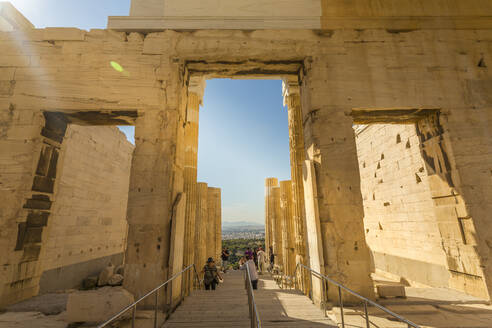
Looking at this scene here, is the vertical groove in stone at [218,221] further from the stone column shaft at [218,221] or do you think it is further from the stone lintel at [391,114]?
the stone lintel at [391,114]

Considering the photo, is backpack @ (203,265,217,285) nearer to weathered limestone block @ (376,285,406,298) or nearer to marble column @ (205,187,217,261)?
weathered limestone block @ (376,285,406,298)

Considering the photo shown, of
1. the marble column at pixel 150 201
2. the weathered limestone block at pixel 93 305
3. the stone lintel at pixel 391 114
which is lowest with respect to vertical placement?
the weathered limestone block at pixel 93 305

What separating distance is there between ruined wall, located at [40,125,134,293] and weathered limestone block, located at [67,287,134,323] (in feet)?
14.1

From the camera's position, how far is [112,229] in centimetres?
1258

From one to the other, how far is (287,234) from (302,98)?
8.79 meters

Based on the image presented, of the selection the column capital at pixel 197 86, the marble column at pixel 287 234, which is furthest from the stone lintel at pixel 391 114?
the marble column at pixel 287 234

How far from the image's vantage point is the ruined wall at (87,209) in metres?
8.80

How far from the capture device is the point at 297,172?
9703 mm

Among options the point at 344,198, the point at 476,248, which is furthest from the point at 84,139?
the point at 476,248

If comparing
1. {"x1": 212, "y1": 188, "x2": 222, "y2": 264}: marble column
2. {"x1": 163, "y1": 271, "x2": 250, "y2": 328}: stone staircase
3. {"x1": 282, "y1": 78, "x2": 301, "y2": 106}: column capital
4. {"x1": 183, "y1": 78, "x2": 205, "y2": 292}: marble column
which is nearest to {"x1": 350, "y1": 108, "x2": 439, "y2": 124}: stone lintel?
{"x1": 282, "y1": 78, "x2": 301, "y2": 106}: column capital

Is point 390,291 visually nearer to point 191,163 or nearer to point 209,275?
point 209,275

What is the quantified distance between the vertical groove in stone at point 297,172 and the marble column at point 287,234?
3.05 m

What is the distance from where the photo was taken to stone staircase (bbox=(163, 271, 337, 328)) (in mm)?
4172

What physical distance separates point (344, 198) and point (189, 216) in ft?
19.8
